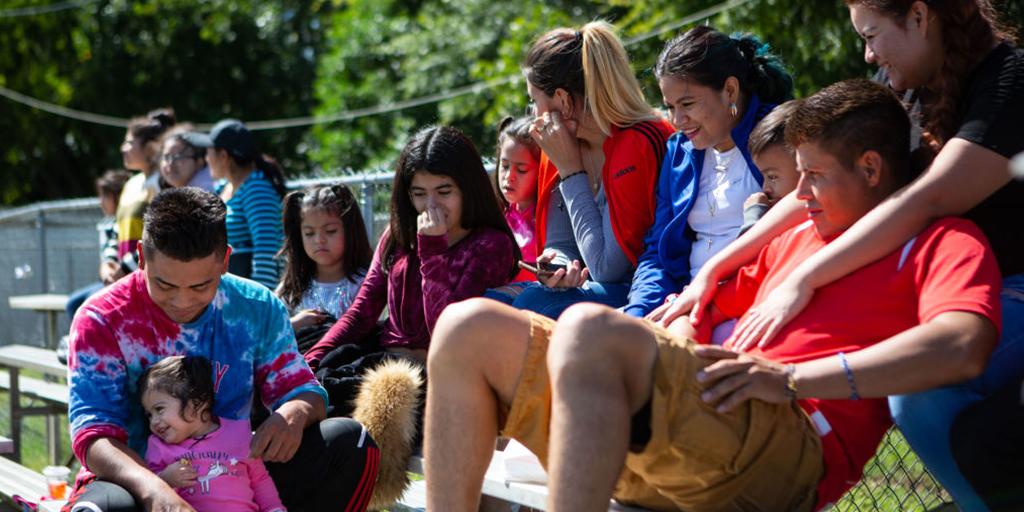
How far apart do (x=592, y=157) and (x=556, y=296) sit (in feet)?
2.00

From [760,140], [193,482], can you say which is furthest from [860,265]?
[193,482]

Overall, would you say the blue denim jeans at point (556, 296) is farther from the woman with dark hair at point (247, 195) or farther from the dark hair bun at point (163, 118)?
the dark hair bun at point (163, 118)

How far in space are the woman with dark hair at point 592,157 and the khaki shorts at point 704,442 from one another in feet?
3.90

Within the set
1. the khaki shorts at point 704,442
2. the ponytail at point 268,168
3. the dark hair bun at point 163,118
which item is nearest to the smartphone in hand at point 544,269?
the khaki shorts at point 704,442

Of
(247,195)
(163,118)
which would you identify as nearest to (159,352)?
(247,195)

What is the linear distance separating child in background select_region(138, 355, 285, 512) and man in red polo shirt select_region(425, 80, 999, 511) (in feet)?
3.07

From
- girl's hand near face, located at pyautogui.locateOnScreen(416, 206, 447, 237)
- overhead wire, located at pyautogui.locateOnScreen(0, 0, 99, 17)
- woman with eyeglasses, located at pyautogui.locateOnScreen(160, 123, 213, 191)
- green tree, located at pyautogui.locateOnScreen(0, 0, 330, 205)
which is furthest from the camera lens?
overhead wire, located at pyautogui.locateOnScreen(0, 0, 99, 17)

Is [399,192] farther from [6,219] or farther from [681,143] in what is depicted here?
[6,219]

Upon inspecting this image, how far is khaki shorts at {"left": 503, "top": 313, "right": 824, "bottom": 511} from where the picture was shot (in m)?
2.73

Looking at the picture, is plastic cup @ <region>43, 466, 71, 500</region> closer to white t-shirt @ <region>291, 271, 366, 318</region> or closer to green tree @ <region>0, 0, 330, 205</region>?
white t-shirt @ <region>291, 271, 366, 318</region>

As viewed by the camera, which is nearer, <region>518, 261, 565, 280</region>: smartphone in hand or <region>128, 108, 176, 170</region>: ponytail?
<region>518, 261, 565, 280</region>: smartphone in hand

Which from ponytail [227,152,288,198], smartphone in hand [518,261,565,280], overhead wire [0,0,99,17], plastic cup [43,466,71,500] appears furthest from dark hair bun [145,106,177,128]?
overhead wire [0,0,99,17]

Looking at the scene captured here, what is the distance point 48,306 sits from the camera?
9.46m

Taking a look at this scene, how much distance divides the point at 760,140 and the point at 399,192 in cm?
161
